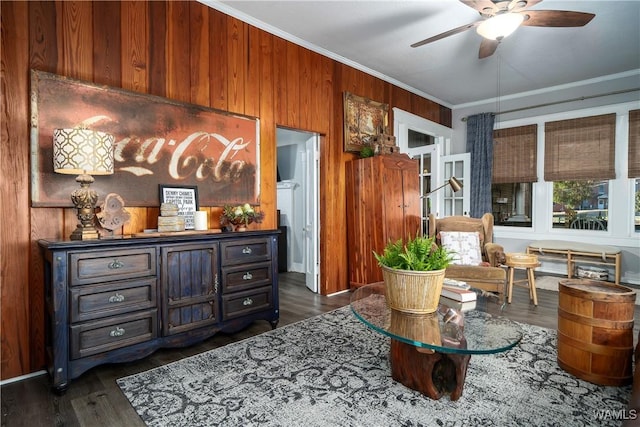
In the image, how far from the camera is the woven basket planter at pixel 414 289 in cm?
184

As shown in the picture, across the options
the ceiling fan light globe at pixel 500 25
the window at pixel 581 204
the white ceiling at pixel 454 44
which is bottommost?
the window at pixel 581 204

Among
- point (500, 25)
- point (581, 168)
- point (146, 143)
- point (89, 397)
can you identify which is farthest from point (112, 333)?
point (581, 168)

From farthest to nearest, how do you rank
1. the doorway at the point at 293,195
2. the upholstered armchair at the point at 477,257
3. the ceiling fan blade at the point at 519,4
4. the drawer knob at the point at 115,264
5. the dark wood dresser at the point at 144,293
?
the doorway at the point at 293,195 < the upholstered armchair at the point at 477,257 < the ceiling fan blade at the point at 519,4 < the drawer knob at the point at 115,264 < the dark wood dresser at the point at 144,293

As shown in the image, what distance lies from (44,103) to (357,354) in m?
2.72

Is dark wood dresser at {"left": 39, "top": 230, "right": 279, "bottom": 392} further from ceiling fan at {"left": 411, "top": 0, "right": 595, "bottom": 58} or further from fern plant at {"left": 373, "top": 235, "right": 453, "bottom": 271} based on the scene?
ceiling fan at {"left": 411, "top": 0, "right": 595, "bottom": 58}

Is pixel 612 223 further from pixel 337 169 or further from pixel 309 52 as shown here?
pixel 309 52

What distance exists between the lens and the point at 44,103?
88.0 inches

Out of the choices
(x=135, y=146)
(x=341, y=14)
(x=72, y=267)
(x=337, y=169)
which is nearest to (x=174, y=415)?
(x=72, y=267)

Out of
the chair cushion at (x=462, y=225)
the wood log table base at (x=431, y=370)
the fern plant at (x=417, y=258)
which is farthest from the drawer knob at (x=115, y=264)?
the chair cushion at (x=462, y=225)

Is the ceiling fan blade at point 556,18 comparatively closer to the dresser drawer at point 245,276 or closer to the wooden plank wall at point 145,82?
the wooden plank wall at point 145,82

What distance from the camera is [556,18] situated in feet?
8.56

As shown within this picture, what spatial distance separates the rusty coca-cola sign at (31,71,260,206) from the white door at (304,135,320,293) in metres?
1.04

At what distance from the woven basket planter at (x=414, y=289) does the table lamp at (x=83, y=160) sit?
185 centimetres

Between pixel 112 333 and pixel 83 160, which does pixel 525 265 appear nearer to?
pixel 112 333
